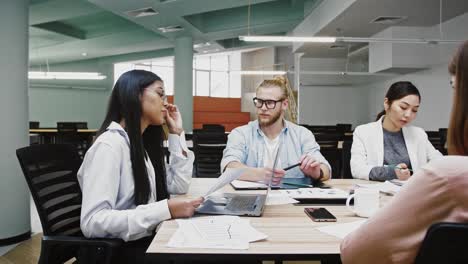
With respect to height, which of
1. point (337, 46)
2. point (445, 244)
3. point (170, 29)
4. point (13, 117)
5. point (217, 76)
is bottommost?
point (445, 244)

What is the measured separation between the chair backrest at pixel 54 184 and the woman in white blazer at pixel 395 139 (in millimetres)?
1588

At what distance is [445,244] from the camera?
0.64 metres

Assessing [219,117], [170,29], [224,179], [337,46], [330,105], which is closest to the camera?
[224,179]

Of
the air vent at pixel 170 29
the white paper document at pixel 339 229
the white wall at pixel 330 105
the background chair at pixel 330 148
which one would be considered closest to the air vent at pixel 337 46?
the white wall at pixel 330 105

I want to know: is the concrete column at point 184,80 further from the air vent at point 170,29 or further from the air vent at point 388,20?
the air vent at point 388,20

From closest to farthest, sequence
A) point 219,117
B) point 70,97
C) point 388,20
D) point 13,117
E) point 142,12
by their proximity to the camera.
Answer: point 13,117 < point 388,20 < point 142,12 < point 70,97 < point 219,117

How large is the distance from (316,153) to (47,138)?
7.69m

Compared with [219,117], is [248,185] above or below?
below

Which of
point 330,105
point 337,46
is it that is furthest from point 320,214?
point 330,105

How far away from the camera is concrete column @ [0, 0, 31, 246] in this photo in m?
3.16

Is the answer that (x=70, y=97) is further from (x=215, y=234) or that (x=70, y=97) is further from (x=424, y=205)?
(x=424, y=205)

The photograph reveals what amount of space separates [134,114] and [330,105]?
380 inches

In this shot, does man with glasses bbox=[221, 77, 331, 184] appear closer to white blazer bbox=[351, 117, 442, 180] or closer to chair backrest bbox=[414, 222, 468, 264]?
white blazer bbox=[351, 117, 442, 180]

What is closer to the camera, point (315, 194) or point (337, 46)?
point (315, 194)
